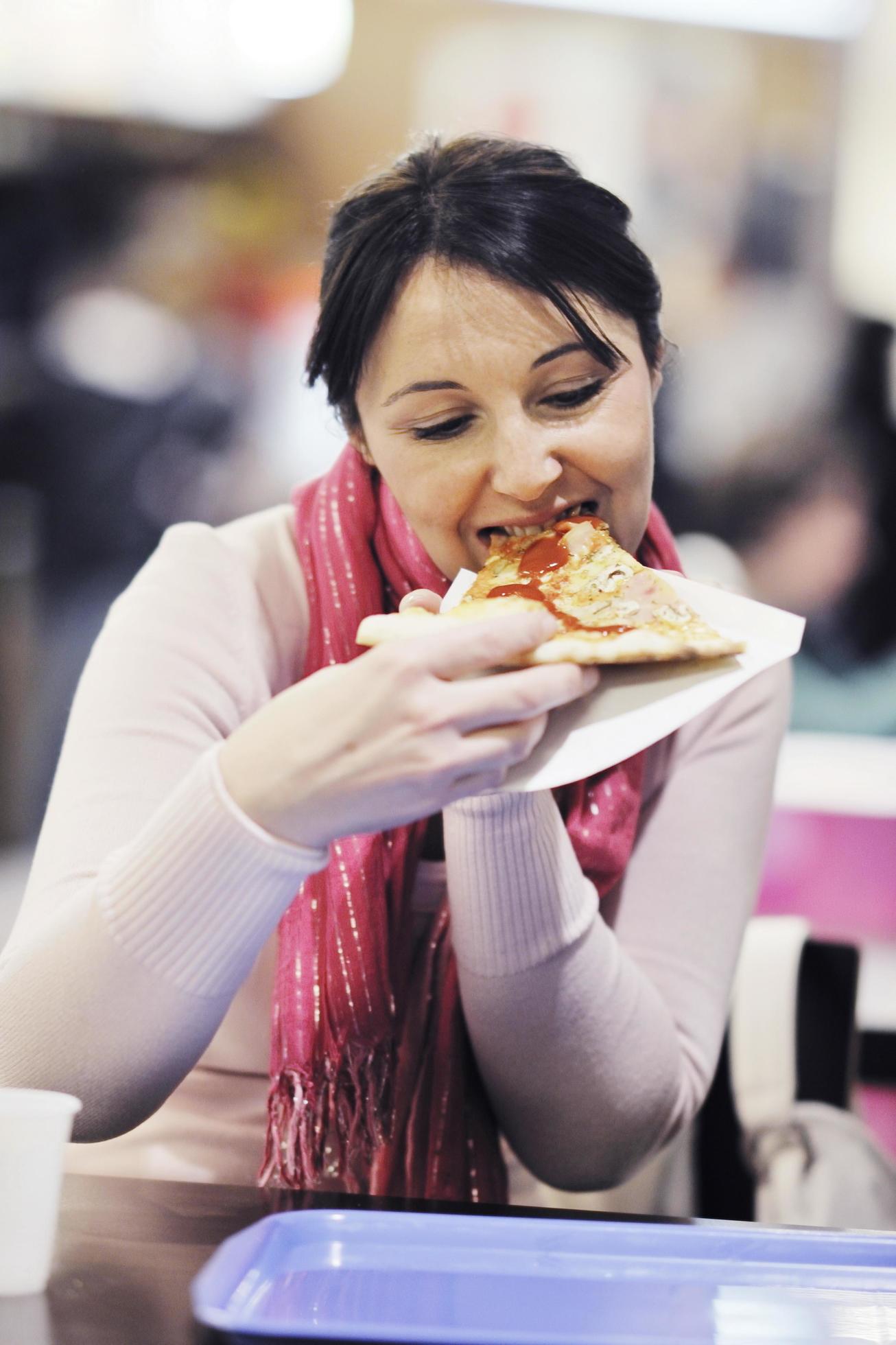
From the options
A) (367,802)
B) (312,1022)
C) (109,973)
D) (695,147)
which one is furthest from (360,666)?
(695,147)

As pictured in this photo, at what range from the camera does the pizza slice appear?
1.08m

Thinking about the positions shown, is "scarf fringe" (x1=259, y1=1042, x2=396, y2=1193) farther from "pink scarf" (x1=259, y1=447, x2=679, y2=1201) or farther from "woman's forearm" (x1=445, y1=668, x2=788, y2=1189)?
"woman's forearm" (x1=445, y1=668, x2=788, y2=1189)

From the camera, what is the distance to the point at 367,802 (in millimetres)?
917

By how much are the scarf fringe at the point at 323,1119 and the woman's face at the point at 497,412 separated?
54 centimetres

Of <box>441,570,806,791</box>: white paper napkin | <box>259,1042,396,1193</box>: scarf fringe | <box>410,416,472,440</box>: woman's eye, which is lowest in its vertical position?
<box>259,1042,396,1193</box>: scarf fringe

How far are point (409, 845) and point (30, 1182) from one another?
0.68m

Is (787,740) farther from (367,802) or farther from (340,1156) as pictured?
(367,802)

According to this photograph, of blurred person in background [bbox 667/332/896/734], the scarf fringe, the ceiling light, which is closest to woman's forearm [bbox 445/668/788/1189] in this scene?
the scarf fringe

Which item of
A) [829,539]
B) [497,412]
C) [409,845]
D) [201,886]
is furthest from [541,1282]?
[829,539]

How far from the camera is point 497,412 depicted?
4.36 ft

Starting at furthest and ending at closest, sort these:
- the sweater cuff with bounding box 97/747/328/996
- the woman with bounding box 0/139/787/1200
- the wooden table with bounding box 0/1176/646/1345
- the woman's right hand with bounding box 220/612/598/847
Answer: the woman with bounding box 0/139/787/1200
the sweater cuff with bounding box 97/747/328/996
the woman's right hand with bounding box 220/612/598/847
the wooden table with bounding box 0/1176/646/1345

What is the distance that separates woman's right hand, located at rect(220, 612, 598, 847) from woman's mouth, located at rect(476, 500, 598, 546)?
412 mm

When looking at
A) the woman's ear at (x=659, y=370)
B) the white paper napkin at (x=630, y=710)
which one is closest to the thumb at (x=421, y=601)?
the white paper napkin at (x=630, y=710)

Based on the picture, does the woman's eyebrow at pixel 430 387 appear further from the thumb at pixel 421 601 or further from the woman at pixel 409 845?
the thumb at pixel 421 601
